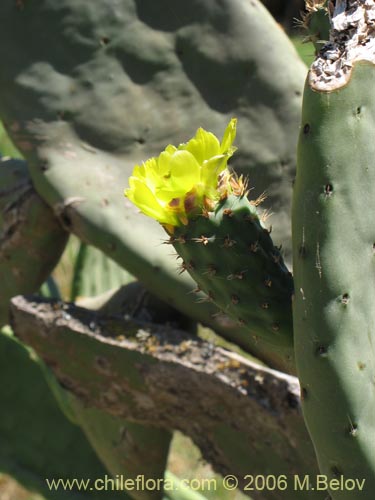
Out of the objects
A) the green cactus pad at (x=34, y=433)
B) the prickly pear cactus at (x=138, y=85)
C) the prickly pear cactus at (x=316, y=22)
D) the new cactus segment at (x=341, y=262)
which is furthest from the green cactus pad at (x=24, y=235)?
the new cactus segment at (x=341, y=262)

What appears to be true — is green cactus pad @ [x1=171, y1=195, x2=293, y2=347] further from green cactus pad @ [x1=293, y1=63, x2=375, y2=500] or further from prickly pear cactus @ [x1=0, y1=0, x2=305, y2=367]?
prickly pear cactus @ [x1=0, y1=0, x2=305, y2=367]

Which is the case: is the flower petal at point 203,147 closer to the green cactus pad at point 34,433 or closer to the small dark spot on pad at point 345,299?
the small dark spot on pad at point 345,299

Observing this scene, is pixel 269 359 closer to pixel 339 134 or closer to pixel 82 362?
pixel 82 362

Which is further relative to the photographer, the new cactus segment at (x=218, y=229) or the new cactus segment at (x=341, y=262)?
the new cactus segment at (x=218, y=229)

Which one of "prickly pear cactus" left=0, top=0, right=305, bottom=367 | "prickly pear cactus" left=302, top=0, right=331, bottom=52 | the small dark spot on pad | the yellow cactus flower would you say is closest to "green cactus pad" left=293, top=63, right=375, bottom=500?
the small dark spot on pad

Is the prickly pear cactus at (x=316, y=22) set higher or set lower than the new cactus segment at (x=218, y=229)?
higher

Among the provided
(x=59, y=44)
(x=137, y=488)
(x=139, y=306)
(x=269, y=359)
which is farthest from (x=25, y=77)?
(x=137, y=488)

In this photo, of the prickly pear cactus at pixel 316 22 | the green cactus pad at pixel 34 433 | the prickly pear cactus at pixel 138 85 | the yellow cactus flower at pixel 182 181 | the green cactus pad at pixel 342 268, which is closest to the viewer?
the green cactus pad at pixel 342 268
